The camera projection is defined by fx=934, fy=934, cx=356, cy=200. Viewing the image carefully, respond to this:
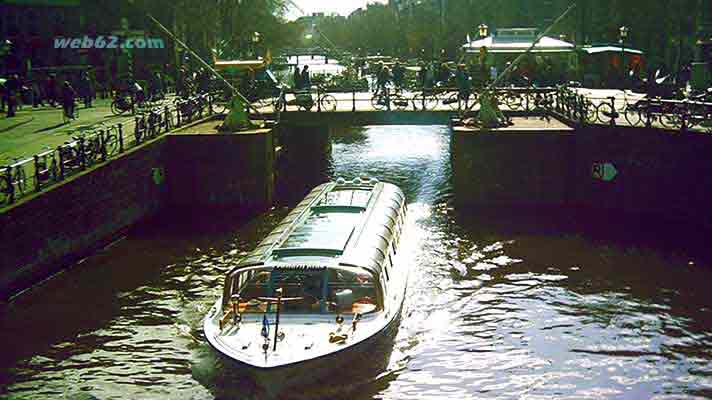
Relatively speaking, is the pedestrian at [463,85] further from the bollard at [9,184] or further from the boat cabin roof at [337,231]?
the bollard at [9,184]

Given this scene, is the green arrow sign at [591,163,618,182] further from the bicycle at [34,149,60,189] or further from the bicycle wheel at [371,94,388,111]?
the bicycle at [34,149,60,189]

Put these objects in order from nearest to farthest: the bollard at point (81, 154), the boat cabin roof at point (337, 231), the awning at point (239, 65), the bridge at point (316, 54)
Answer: the boat cabin roof at point (337, 231) < the bollard at point (81, 154) < the awning at point (239, 65) < the bridge at point (316, 54)

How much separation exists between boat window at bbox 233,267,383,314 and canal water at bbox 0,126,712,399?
4.19 feet

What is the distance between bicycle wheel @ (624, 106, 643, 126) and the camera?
33822mm

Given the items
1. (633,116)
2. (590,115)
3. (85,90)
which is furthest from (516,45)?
(85,90)

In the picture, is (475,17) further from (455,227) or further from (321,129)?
(455,227)

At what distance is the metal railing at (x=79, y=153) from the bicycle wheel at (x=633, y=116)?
17.5 meters

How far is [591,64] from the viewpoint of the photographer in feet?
202

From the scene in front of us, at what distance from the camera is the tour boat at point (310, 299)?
53.7ft

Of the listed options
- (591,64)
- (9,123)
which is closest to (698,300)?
(9,123)

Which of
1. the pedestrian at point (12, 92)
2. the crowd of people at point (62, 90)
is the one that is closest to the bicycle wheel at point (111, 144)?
the crowd of people at point (62, 90)

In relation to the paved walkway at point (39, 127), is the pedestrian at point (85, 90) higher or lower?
higher

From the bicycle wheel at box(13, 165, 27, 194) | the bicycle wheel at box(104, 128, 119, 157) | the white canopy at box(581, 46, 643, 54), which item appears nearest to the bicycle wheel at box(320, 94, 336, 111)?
the bicycle wheel at box(104, 128, 119, 157)

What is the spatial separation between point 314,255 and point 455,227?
13.2 meters
